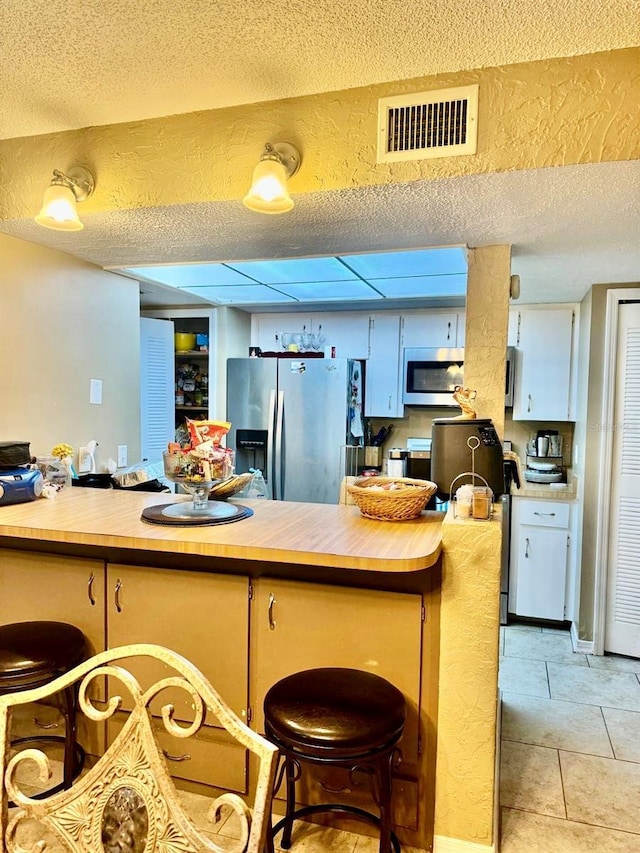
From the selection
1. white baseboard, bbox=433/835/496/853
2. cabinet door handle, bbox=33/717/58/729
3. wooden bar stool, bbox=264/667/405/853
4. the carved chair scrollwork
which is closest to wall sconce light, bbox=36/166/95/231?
the carved chair scrollwork

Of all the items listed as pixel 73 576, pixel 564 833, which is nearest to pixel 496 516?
pixel 564 833

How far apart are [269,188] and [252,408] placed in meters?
2.65

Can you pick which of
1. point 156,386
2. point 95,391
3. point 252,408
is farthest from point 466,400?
point 156,386

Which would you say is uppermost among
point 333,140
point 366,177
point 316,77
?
point 316,77

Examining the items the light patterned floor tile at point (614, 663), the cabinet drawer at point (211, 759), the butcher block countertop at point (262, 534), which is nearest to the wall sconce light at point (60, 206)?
the butcher block countertop at point (262, 534)

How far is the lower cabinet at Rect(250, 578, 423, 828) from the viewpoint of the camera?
5.65 feet

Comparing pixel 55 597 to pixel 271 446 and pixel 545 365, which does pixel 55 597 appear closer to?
pixel 271 446

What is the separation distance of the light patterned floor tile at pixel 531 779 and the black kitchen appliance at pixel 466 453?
1.10 m

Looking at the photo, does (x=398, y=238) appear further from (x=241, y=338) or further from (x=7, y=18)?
(x=241, y=338)

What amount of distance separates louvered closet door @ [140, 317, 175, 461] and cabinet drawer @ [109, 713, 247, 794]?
7.04 ft

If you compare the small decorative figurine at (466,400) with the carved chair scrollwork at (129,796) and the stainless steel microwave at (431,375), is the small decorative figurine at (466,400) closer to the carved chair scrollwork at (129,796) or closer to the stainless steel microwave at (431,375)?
the carved chair scrollwork at (129,796)

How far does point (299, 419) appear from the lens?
4090mm

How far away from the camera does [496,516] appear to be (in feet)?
5.85

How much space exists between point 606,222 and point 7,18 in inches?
79.0
